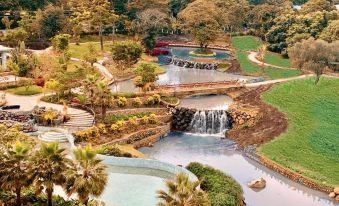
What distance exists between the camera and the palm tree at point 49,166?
87.8 ft

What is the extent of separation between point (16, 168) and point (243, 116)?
33.5 meters

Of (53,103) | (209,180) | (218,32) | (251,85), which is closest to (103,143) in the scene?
(53,103)

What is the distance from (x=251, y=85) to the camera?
217ft

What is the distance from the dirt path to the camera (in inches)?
2044

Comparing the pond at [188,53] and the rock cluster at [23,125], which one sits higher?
the pond at [188,53]

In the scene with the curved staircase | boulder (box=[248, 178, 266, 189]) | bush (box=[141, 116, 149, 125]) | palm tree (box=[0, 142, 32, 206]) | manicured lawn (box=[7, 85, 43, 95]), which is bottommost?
boulder (box=[248, 178, 266, 189])

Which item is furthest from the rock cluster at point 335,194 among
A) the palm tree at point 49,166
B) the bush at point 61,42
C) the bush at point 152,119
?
the bush at point 61,42

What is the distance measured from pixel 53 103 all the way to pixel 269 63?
38.0 m

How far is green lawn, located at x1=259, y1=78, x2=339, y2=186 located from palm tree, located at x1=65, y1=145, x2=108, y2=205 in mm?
22886

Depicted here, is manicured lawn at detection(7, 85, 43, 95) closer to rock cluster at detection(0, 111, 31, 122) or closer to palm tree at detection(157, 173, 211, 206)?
rock cluster at detection(0, 111, 31, 122)

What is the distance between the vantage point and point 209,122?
5631cm

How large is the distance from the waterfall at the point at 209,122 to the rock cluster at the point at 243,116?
0.90 meters

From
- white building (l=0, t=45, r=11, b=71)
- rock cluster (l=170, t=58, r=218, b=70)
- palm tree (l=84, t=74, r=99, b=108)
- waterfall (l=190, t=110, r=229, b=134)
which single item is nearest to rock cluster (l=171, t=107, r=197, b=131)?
waterfall (l=190, t=110, r=229, b=134)

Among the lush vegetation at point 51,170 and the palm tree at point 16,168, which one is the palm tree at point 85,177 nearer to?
the lush vegetation at point 51,170
